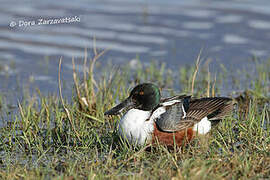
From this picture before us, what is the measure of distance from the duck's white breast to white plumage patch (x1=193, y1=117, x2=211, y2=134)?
45cm

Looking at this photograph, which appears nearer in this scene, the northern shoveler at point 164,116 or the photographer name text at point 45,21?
the northern shoveler at point 164,116

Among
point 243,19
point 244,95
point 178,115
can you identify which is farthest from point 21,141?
point 243,19

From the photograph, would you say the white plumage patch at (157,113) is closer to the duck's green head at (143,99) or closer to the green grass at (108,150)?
the duck's green head at (143,99)

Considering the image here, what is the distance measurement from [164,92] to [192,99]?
1619 millimetres

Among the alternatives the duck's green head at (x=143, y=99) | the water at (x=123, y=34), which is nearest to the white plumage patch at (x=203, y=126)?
the duck's green head at (x=143, y=99)

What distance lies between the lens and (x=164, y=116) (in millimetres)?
4281

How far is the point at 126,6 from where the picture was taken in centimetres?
1004

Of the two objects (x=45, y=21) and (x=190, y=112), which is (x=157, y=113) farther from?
(x=45, y=21)

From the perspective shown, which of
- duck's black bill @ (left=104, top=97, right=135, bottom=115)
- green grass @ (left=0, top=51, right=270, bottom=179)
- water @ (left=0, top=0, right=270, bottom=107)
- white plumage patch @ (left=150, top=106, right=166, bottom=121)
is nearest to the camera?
green grass @ (left=0, top=51, right=270, bottom=179)

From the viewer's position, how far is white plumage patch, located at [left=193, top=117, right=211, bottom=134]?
4.46 meters

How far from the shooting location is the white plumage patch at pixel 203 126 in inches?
176

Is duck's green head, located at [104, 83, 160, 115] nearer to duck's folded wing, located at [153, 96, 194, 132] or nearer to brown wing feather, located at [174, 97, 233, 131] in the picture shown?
duck's folded wing, located at [153, 96, 194, 132]

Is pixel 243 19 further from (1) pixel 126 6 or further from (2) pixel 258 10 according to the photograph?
(1) pixel 126 6

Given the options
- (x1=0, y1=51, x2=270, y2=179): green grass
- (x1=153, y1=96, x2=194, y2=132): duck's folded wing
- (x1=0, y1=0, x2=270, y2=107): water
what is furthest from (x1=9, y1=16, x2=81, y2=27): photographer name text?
(x1=153, y1=96, x2=194, y2=132): duck's folded wing
